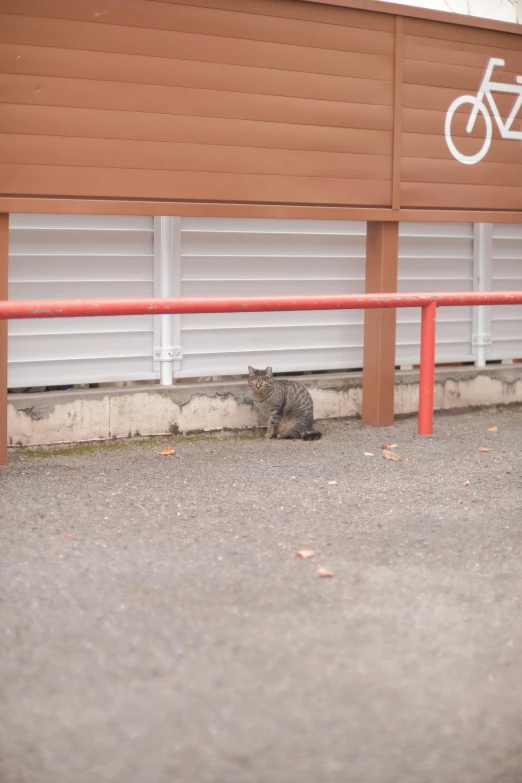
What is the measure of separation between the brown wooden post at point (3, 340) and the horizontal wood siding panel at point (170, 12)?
43.9 inches

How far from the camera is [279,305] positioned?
571cm

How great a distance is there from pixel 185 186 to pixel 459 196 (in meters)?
2.06

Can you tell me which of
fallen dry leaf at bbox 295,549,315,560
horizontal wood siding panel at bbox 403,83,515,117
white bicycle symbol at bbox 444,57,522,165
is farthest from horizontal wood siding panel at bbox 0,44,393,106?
fallen dry leaf at bbox 295,549,315,560

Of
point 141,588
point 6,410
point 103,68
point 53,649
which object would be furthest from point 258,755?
point 103,68

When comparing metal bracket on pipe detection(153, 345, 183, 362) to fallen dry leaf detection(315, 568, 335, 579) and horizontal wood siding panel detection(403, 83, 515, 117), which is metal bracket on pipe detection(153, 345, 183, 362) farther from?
fallen dry leaf detection(315, 568, 335, 579)

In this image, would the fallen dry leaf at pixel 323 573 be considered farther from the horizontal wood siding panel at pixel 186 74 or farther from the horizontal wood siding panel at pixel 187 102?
the horizontal wood siding panel at pixel 186 74

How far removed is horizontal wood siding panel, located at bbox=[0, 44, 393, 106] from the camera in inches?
215

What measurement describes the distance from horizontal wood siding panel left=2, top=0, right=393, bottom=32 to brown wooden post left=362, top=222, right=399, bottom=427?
132 centimetres

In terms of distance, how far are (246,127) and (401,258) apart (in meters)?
1.95

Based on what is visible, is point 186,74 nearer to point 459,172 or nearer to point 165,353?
point 165,353

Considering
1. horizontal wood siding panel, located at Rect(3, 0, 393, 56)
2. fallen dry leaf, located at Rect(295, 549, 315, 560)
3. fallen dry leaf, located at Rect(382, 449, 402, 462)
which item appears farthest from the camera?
fallen dry leaf, located at Rect(382, 449, 402, 462)

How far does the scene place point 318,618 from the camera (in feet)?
10.8

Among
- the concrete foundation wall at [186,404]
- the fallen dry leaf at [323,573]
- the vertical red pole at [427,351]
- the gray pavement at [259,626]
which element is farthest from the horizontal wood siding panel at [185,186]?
the fallen dry leaf at [323,573]

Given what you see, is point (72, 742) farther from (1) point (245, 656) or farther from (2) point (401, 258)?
(2) point (401, 258)
